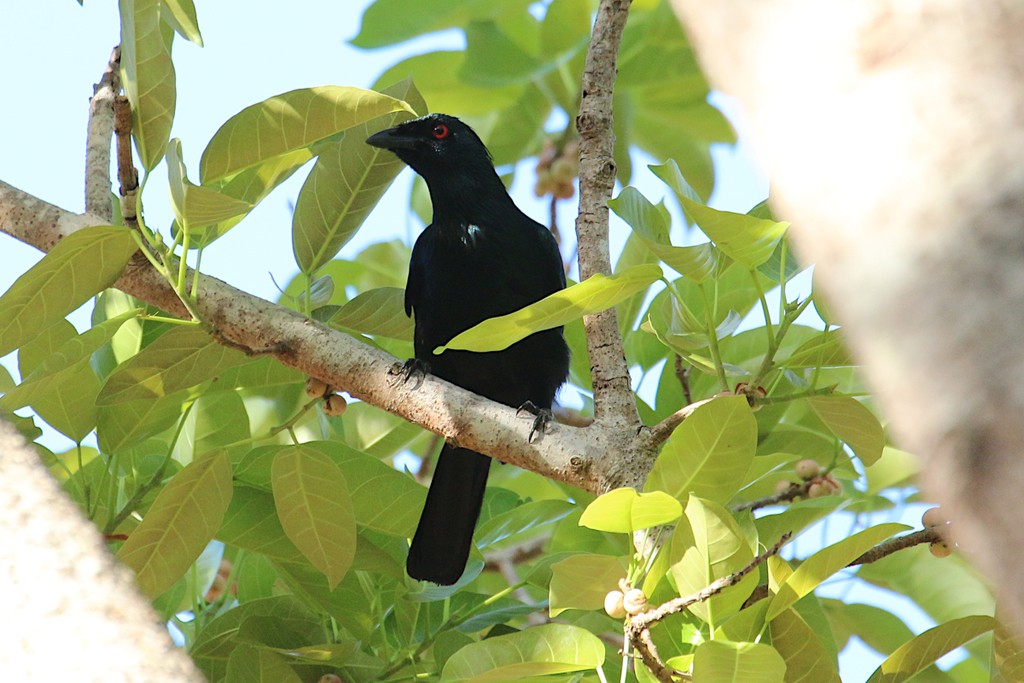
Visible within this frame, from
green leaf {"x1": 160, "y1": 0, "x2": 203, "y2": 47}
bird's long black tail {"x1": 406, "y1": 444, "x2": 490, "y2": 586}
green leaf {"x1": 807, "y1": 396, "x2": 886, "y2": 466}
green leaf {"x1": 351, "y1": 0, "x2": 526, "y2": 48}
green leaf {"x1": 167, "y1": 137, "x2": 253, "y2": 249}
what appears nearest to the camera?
green leaf {"x1": 167, "y1": 137, "x2": 253, "y2": 249}

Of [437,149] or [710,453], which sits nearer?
[710,453]

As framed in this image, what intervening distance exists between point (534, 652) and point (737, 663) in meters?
0.41

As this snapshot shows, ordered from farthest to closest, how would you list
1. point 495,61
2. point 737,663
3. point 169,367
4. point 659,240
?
point 495,61, point 169,367, point 659,240, point 737,663

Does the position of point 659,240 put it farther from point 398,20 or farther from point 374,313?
point 398,20

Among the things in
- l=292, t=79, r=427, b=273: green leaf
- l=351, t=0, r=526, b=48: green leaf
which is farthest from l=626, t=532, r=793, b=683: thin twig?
l=351, t=0, r=526, b=48: green leaf

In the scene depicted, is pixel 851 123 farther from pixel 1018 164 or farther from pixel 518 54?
pixel 518 54

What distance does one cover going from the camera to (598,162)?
2670 millimetres

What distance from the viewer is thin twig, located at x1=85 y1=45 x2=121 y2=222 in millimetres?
2506

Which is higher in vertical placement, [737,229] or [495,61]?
[495,61]

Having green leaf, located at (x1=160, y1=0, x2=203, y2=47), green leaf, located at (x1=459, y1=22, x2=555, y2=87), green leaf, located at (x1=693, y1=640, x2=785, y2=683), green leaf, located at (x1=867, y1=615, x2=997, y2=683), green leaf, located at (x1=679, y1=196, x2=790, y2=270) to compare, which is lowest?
green leaf, located at (x1=867, y1=615, x2=997, y2=683)

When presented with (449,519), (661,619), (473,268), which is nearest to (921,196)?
(661,619)

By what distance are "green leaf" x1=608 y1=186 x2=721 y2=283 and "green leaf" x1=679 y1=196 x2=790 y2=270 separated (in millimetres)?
101

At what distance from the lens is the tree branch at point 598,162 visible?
2.52m

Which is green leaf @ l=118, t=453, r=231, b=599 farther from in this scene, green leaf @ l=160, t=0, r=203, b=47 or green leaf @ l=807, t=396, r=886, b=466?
green leaf @ l=807, t=396, r=886, b=466
